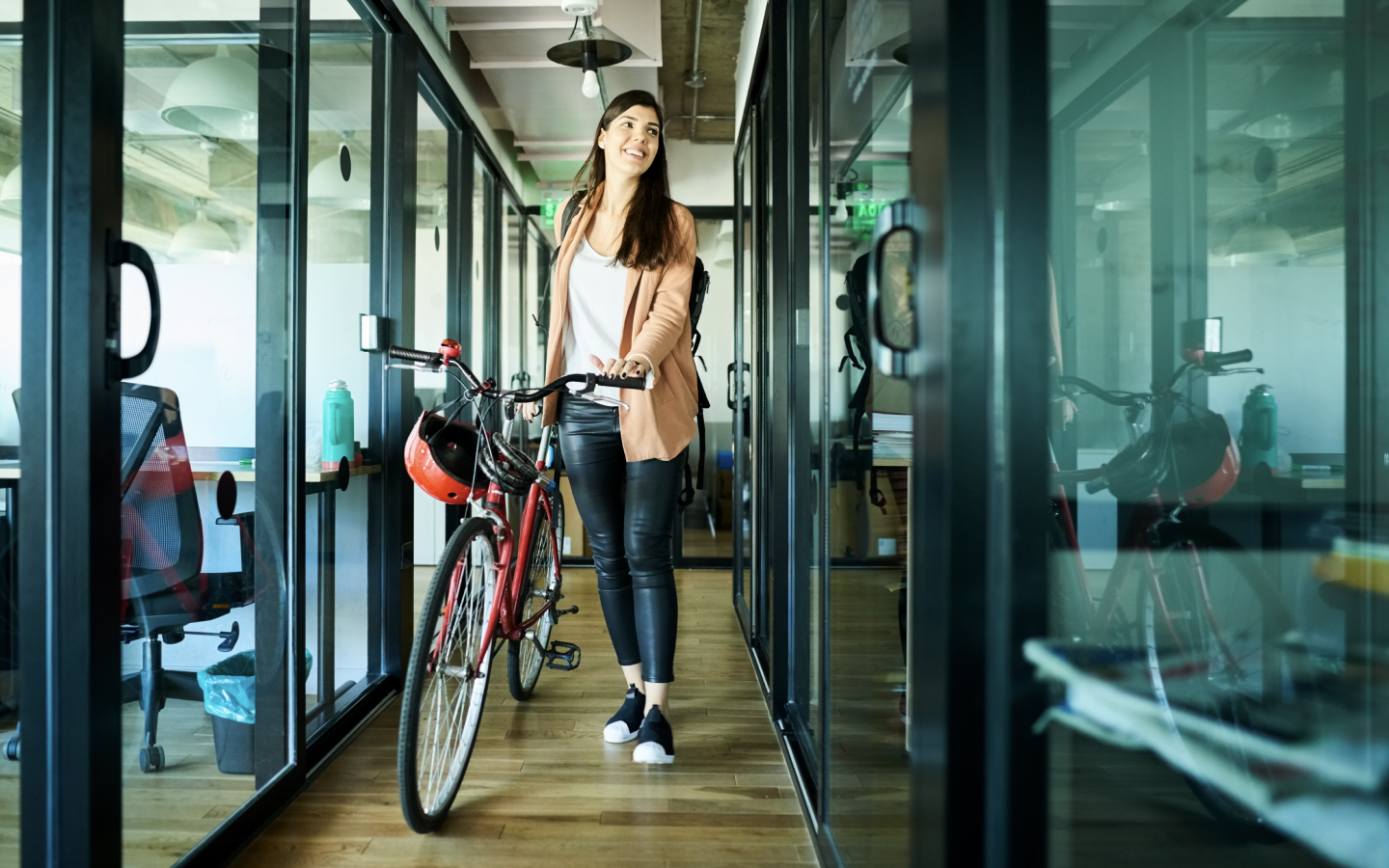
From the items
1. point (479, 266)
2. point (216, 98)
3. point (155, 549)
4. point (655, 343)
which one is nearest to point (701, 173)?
point (479, 266)

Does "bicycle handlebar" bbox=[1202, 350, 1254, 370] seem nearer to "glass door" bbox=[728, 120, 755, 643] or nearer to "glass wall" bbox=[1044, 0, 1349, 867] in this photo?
"glass wall" bbox=[1044, 0, 1349, 867]

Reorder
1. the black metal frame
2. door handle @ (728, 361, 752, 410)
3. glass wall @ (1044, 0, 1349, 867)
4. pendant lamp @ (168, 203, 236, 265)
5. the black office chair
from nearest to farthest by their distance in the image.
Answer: glass wall @ (1044, 0, 1349, 867) < the black metal frame < the black office chair < pendant lamp @ (168, 203, 236, 265) < door handle @ (728, 361, 752, 410)

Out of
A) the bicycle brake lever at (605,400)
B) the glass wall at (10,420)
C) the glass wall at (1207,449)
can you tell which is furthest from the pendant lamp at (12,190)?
the glass wall at (1207,449)

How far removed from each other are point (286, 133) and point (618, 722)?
1.54m

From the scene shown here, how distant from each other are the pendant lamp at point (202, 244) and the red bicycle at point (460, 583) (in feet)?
1.08

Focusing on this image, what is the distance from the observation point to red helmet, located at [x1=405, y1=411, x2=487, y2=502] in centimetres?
184

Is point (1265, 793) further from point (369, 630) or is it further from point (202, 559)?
Result: point (369, 630)

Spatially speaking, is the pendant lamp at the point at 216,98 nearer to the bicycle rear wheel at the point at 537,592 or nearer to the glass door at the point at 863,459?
the bicycle rear wheel at the point at 537,592

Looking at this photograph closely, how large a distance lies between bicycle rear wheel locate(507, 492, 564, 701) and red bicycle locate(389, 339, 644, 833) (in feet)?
0.16

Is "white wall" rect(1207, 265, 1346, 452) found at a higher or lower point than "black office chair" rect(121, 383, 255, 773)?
higher

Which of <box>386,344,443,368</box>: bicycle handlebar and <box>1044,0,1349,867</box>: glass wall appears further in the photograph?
<box>386,344,443,368</box>: bicycle handlebar

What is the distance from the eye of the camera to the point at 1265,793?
25.2 inches

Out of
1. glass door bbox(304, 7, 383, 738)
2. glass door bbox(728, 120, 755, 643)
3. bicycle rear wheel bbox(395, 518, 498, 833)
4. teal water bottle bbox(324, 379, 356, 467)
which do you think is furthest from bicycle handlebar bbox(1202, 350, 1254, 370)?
glass door bbox(728, 120, 755, 643)

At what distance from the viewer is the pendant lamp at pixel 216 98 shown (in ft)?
4.80
